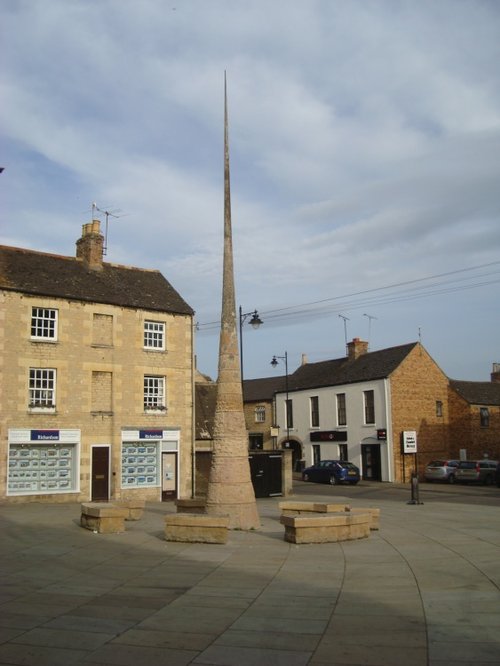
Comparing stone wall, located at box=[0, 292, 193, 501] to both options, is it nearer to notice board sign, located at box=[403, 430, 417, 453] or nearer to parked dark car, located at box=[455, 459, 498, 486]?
notice board sign, located at box=[403, 430, 417, 453]

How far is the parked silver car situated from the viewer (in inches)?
1533

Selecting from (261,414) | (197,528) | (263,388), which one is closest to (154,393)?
(197,528)

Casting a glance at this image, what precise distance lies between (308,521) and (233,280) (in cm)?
608

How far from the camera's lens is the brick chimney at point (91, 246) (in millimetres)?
30656

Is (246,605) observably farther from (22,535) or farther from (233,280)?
(233,280)

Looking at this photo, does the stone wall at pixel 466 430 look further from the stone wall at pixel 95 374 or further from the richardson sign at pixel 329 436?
the stone wall at pixel 95 374

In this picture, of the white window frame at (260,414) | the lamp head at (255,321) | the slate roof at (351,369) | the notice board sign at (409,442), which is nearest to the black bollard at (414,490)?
the notice board sign at (409,442)

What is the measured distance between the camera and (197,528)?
12773 millimetres

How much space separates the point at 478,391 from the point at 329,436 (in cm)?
1158

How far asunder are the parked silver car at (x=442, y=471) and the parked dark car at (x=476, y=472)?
0.34 meters

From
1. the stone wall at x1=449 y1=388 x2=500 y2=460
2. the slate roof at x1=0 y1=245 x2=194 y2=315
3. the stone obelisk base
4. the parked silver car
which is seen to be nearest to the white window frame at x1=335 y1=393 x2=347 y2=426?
the stone wall at x1=449 y1=388 x2=500 y2=460

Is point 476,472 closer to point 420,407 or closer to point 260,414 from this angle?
point 420,407

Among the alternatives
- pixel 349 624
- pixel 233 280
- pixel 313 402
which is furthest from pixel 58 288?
pixel 313 402

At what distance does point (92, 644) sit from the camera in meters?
6.68
